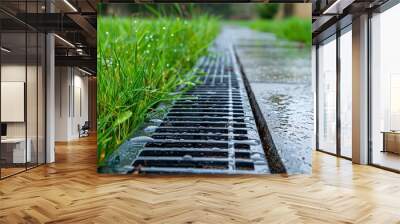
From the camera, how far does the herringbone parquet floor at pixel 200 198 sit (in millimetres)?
3824

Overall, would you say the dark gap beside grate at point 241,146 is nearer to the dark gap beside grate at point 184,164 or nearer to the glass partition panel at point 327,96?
the dark gap beside grate at point 184,164

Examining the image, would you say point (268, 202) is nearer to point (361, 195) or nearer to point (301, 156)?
point (361, 195)

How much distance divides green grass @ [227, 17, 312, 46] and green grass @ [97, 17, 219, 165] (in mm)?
592

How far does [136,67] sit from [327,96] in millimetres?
5404

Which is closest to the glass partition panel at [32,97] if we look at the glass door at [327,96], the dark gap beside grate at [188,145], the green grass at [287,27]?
the dark gap beside grate at [188,145]

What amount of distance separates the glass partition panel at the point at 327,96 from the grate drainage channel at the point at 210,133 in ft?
13.0

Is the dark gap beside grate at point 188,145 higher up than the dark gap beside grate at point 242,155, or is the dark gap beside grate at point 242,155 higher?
the dark gap beside grate at point 188,145

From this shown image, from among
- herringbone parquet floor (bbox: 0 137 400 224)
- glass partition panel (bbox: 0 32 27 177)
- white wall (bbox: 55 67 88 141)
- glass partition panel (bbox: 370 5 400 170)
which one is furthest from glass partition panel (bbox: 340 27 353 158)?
white wall (bbox: 55 67 88 141)

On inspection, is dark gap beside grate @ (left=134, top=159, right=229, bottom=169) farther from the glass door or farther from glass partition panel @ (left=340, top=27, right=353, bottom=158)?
the glass door

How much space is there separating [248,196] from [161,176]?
1.85 metres

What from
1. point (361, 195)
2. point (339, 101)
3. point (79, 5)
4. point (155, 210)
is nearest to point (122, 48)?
point (79, 5)

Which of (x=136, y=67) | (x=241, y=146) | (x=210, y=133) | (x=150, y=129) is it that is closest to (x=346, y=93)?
(x=241, y=146)

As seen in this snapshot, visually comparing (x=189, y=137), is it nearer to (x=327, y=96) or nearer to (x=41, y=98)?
(x=41, y=98)

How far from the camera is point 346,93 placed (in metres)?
8.56
